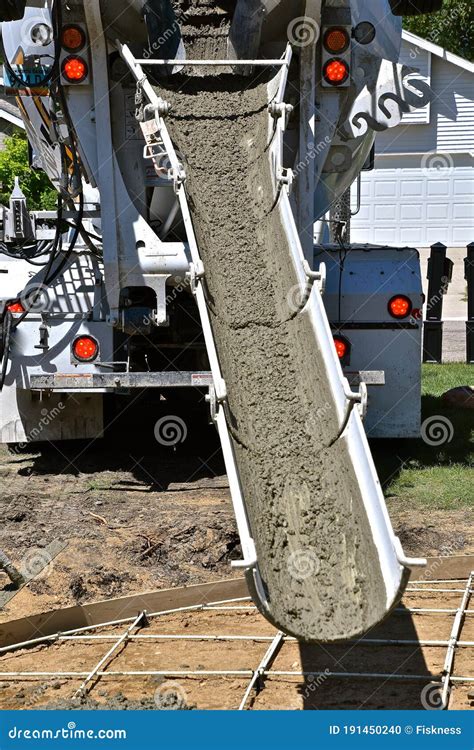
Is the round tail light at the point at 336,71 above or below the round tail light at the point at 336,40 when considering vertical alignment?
below

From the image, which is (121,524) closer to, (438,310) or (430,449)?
(430,449)

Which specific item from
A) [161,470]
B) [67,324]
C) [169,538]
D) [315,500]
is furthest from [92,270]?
[315,500]

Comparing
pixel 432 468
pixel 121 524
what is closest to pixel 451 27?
pixel 432 468

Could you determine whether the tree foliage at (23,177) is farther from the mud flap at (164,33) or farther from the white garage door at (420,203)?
the mud flap at (164,33)

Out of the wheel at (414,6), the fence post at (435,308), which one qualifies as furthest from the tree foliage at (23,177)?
the wheel at (414,6)

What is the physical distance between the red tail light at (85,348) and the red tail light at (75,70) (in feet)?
5.66

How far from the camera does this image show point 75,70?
702cm

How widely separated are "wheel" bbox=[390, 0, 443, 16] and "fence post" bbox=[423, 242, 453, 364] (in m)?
6.18

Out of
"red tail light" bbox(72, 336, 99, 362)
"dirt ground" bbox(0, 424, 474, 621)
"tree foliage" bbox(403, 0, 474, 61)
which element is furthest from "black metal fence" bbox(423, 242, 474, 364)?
"tree foliage" bbox(403, 0, 474, 61)

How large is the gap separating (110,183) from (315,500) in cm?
310

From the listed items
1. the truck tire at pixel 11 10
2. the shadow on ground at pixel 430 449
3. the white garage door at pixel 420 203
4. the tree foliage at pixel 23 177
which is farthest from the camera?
the white garage door at pixel 420 203

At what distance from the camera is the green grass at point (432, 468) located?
23.9ft

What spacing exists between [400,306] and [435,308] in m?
6.05

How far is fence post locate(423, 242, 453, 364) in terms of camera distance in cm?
1374
